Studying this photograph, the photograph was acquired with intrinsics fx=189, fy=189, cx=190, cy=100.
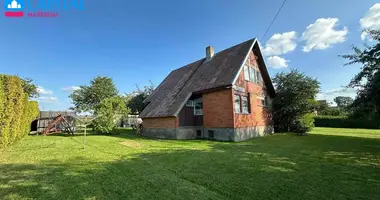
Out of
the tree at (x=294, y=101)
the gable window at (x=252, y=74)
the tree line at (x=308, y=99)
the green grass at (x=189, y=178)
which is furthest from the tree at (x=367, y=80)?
the gable window at (x=252, y=74)

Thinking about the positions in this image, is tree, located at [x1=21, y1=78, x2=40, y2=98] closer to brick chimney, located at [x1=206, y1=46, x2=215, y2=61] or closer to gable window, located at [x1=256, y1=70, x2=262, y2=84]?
brick chimney, located at [x1=206, y1=46, x2=215, y2=61]

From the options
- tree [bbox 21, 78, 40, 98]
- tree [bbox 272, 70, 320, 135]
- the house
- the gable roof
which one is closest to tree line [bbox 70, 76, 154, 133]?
the gable roof

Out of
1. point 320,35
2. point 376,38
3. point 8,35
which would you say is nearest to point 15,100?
point 8,35

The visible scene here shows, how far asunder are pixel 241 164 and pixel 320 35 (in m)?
9.47

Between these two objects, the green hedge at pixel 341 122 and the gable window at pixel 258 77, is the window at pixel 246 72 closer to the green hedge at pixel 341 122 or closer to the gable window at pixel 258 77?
the gable window at pixel 258 77

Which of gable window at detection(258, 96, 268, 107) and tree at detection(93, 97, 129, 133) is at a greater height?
gable window at detection(258, 96, 268, 107)

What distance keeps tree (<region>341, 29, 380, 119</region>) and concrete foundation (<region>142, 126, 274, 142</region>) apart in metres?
6.80

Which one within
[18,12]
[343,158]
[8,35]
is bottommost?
[343,158]

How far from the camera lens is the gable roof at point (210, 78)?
14.7 meters

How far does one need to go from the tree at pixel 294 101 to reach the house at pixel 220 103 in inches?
74.3

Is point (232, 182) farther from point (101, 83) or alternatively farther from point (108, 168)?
point (101, 83)

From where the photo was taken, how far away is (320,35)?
1109 centimetres

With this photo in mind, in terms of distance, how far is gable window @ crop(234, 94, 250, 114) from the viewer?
14.5 m

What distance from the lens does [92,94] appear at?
40.0 metres
